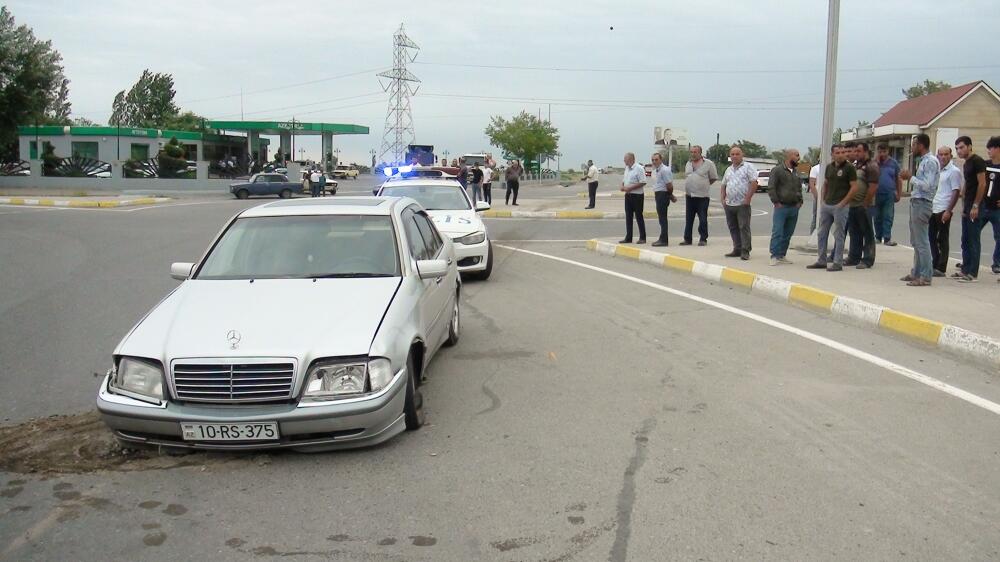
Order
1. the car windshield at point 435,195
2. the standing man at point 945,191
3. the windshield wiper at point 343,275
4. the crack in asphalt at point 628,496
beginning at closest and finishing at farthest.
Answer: the crack in asphalt at point 628,496
the windshield wiper at point 343,275
the standing man at point 945,191
the car windshield at point 435,195

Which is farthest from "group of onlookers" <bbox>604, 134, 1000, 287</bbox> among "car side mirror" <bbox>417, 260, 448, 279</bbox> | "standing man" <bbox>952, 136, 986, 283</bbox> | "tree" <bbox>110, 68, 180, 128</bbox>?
"tree" <bbox>110, 68, 180, 128</bbox>

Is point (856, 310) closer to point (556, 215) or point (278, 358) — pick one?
point (278, 358)

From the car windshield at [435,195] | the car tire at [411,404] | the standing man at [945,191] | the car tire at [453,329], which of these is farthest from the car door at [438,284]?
the standing man at [945,191]

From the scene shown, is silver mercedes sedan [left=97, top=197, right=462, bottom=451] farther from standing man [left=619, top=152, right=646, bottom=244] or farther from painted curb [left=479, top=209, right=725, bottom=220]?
painted curb [left=479, top=209, right=725, bottom=220]

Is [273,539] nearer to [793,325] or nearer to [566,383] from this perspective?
[566,383]

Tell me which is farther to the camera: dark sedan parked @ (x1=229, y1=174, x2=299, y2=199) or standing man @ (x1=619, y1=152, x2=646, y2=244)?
dark sedan parked @ (x1=229, y1=174, x2=299, y2=199)

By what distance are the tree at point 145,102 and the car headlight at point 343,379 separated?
126314 mm

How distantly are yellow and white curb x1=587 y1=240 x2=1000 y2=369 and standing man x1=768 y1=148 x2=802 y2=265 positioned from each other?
121 cm

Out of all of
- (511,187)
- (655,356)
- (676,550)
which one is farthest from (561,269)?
(511,187)

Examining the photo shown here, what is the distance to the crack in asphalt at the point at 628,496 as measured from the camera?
3.88 metres

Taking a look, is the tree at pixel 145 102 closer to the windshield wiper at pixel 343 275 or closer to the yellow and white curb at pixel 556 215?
the yellow and white curb at pixel 556 215

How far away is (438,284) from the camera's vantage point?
22.8 feet

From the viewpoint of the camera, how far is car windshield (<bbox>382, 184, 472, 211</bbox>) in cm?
1317

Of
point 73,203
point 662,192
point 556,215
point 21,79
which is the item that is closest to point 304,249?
point 662,192
